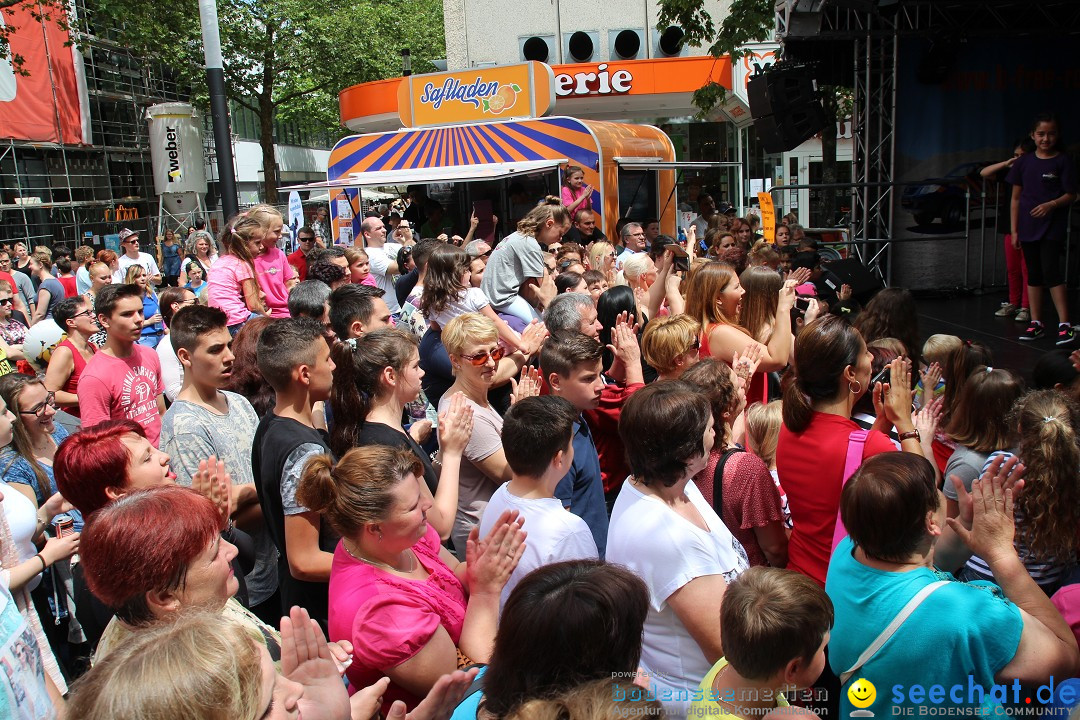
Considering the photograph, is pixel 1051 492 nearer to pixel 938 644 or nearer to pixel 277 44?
pixel 938 644

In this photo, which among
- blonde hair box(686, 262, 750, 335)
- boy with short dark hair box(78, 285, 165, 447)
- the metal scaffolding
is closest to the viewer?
boy with short dark hair box(78, 285, 165, 447)

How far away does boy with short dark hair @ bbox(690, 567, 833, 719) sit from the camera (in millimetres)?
1863

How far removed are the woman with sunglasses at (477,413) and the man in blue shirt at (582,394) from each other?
0.20 meters

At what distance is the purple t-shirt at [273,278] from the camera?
239 inches

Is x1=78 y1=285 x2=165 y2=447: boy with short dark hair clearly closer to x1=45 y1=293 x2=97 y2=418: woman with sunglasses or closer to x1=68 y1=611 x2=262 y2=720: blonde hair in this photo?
x1=45 y1=293 x2=97 y2=418: woman with sunglasses

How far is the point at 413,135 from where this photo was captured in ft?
45.4

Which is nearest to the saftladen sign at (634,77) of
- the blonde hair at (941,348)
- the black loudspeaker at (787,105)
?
the black loudspeaker at (787,105)

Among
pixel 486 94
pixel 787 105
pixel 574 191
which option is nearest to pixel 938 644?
pixel 574 191

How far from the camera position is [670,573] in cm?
227

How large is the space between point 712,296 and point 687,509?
2.29m

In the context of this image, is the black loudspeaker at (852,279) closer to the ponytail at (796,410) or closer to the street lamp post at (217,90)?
the ponytail at (796,410)

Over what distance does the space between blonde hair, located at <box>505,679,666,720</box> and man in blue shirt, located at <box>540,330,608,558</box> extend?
1.71 m

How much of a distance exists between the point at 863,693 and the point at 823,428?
1064 mm

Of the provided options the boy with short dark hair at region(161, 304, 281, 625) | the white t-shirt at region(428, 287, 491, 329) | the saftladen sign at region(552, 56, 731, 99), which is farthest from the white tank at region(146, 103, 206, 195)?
the boy with short dark hair at region(161, 304, 281, 625)
